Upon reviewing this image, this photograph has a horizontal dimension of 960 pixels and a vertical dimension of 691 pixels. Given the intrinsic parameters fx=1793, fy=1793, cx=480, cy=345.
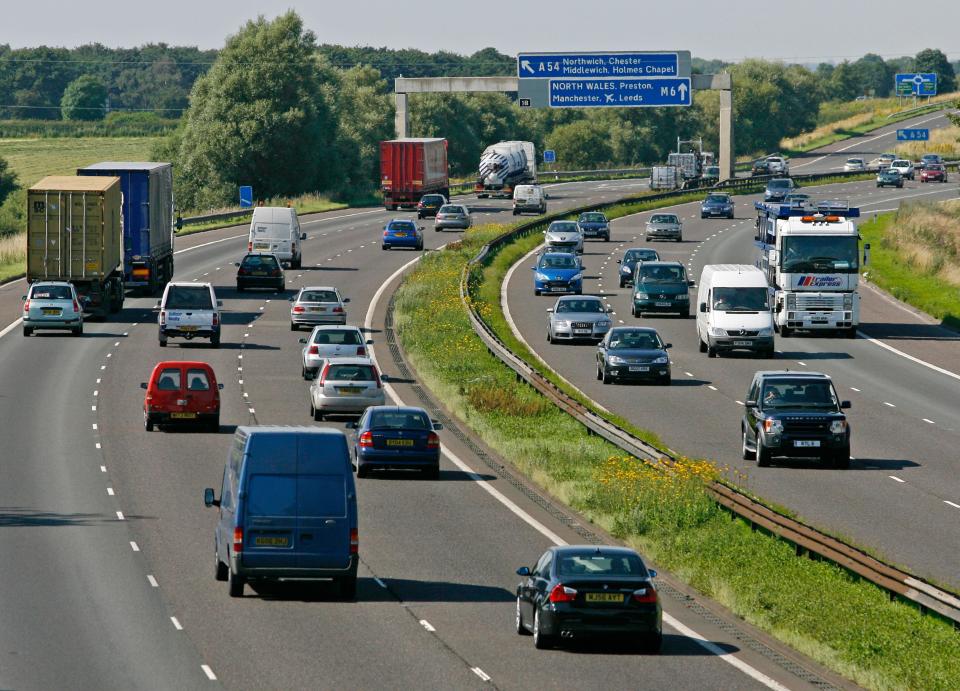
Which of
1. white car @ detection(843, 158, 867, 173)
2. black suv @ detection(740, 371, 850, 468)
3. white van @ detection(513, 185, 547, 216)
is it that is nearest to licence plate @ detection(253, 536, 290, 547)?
black suv @ detection(740, 371, 850, 468)

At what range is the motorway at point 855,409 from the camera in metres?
29.5

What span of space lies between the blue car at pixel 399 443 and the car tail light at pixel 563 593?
13884 mm

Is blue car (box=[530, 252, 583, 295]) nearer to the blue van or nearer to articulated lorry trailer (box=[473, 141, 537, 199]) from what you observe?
the blue van

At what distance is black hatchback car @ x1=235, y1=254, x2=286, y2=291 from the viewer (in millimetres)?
69688

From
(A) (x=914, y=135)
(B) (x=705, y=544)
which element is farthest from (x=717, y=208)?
(B) (x=705, y=544)

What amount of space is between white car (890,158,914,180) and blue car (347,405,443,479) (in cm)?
10699

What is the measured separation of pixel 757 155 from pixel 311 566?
17349 cm

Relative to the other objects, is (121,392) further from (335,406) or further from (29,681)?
(29,681)

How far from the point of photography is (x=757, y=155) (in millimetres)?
191625

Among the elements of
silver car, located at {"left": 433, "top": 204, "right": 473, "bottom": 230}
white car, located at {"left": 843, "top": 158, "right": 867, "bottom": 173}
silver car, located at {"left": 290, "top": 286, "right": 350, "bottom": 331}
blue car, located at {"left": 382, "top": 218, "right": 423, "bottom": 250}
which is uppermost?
white car, located at {"left": 843, "top": 158, "right": 867, "bottom": 173}

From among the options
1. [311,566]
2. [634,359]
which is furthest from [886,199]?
[311,566]

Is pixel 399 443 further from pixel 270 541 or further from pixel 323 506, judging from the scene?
pixel 270 541

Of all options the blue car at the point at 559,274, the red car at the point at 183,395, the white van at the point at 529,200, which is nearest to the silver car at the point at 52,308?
the red car at the point at 183,395

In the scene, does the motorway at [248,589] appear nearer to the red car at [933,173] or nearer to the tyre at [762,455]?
the tyre at [762,455]
